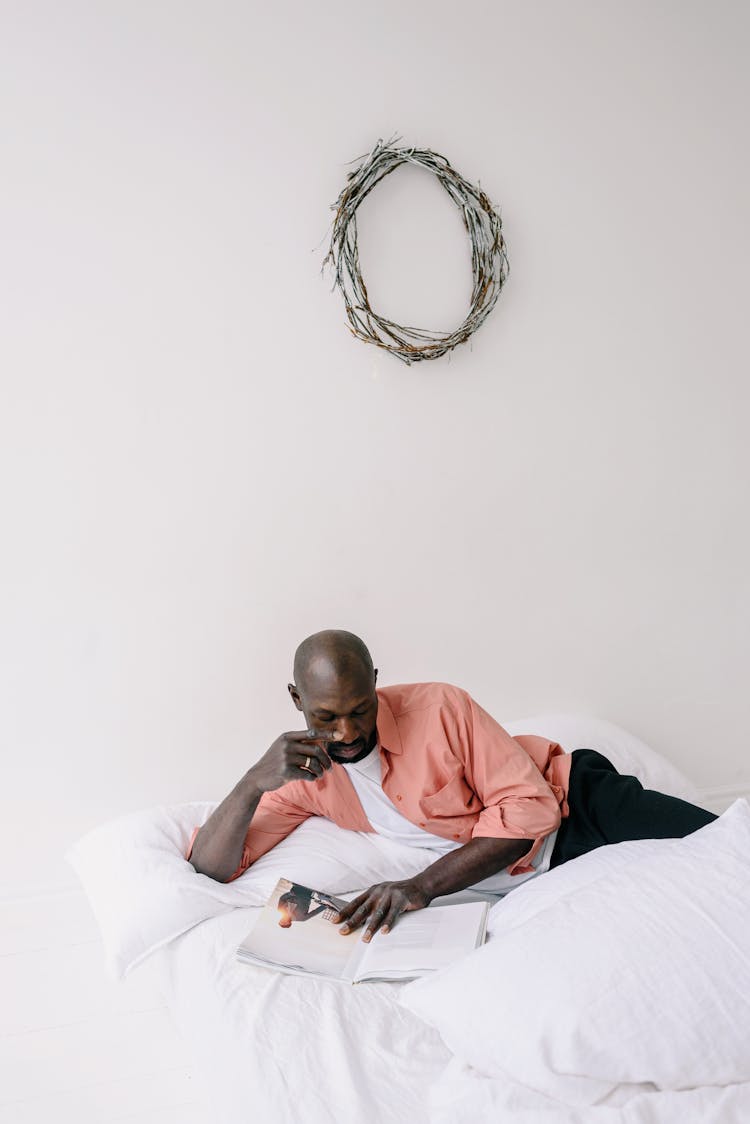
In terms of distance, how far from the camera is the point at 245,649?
7.66 ft

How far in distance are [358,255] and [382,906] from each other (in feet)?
4.81

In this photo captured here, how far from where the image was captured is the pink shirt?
1786 mm

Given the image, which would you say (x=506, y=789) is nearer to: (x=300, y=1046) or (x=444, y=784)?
(x=444, y=784)

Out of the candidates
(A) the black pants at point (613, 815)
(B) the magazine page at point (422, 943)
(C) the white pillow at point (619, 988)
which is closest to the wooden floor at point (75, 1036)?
(B) the magazine page at point (422, 943)

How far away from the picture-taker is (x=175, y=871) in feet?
5.97

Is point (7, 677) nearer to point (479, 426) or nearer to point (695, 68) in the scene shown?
point (479, 426)

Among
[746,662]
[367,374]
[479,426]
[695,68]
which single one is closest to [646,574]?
[746,662]

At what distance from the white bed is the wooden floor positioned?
0.16 metres

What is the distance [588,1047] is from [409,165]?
1.93 m

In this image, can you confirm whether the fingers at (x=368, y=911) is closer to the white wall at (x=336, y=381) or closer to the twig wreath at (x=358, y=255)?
the white wall at (x=336, y=381)

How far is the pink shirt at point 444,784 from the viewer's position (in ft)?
5.86

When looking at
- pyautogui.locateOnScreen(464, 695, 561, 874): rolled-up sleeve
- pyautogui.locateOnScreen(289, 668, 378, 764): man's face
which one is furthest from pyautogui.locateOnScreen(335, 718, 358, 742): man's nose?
pyautogui.locateOnScreen(464, 695, 561, 874): rolled-up sleeve

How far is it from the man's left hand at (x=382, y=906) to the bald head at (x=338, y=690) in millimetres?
260

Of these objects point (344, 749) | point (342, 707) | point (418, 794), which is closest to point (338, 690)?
point (342, 707)
